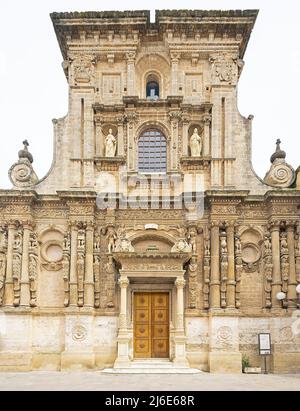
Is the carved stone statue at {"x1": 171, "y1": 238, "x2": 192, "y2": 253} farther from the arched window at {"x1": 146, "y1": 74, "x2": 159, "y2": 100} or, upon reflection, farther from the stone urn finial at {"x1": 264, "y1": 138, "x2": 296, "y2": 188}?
the arched window at {"x1": 146, "y1": 74, "x2": 159, "y2": 100}

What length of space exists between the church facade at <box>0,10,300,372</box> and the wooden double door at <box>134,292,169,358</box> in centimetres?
4

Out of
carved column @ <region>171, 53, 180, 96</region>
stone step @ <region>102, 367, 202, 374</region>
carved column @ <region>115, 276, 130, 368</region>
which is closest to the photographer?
stone step @ <region>102, 367, 202, 374</region>

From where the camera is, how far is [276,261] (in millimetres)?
24094

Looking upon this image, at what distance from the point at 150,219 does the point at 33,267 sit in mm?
4838

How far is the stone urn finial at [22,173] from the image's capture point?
987 inches

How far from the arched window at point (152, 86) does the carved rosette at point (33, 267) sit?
→ 7.69 metres

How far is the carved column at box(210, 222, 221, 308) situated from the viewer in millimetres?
23756

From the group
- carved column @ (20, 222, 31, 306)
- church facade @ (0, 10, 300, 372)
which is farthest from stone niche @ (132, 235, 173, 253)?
carved column @ (20, 222, 31, 306)

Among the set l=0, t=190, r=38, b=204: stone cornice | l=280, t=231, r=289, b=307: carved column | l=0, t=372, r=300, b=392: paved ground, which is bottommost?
l=0, t=372, r=300, b=392: paved ground

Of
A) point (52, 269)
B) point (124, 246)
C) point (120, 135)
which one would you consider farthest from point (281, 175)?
point (52, 269)

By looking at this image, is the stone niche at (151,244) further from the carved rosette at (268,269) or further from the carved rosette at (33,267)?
the carved rosette at (33,267)

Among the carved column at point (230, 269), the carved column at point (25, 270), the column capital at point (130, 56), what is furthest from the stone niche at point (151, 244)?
the column capital at point (130, 56)

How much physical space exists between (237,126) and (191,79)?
8.93 ft

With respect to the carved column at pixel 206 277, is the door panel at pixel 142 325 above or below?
below
